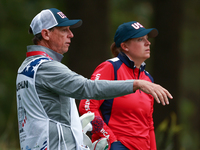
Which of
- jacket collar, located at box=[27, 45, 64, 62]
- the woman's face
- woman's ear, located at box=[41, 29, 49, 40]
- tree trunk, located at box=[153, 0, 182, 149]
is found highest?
woman's ear, located at box=[41, 29, 49, 40]

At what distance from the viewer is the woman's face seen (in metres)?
3.92

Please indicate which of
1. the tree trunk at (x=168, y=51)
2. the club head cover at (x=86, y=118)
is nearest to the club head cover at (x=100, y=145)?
the club head cover at (x=86, y=118)

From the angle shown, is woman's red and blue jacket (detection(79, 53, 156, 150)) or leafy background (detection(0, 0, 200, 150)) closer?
woman's red and blue jacket (detection(79, 53, 156, 150))

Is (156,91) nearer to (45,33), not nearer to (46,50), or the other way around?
(46,50)

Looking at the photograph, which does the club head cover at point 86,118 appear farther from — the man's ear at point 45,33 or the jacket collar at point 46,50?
the man's ear at point 45,33

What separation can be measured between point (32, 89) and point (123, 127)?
1302mm

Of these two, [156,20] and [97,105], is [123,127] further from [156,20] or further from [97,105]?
[156,20]

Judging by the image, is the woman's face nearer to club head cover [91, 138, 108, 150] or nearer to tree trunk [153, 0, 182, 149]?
club head cover [91, 138, 108, 150]

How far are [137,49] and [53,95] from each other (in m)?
1.56

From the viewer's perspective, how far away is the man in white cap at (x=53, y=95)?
247cm

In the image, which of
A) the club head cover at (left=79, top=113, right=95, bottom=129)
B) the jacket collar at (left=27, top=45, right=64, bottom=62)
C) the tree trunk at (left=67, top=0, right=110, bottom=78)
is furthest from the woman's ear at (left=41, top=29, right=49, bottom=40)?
the tree trunk at (left=67, top=0, right=110, bottom=78)

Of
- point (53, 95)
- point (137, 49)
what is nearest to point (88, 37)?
point (137, 49)

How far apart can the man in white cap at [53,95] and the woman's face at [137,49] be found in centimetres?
129

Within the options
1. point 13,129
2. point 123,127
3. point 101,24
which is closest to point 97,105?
point 123,127
